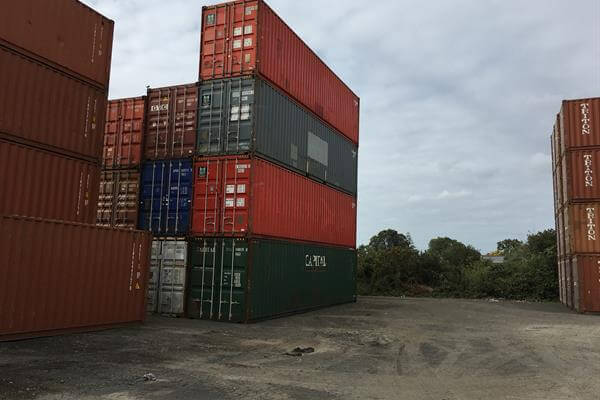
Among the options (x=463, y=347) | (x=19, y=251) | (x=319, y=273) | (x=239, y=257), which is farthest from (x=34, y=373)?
(x=319, y=273)

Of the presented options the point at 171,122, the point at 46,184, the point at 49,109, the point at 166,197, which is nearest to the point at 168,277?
the point at 166,197

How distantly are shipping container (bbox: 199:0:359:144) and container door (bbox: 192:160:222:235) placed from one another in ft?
10.5

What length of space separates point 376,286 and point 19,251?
27.2 m

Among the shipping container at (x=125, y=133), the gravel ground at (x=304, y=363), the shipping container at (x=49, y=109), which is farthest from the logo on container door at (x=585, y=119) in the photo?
the shipping container at (x=49, y=109)

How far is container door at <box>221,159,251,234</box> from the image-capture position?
15672 millimetres

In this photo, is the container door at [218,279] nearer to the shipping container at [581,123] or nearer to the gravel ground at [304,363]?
the gravel ground at [304,363]

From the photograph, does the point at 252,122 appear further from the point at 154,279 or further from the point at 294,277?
the point at 154,279

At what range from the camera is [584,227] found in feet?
68.8

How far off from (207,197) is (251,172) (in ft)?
6.20

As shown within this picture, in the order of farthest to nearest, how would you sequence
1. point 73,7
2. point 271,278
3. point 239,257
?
1. point 271,278
2. point 239,257
3. point 73,7

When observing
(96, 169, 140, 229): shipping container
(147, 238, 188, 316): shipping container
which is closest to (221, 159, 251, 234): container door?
(147, 238, 188, 316): shipping container

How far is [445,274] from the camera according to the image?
1421 inches

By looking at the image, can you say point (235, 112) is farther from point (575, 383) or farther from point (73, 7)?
point (575, 383)

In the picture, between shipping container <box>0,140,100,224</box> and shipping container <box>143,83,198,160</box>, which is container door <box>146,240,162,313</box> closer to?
shipping container <box>0,140,100,224</box>
